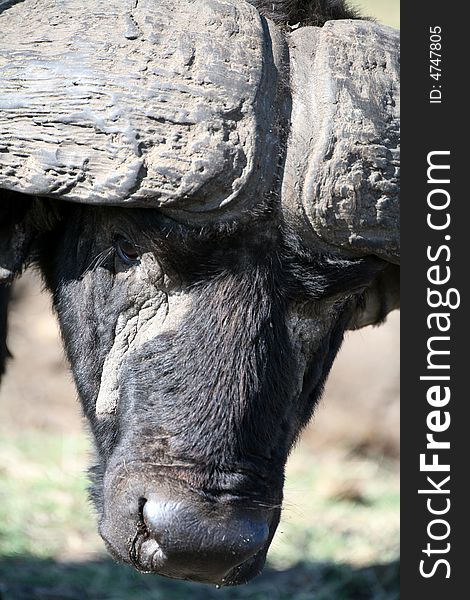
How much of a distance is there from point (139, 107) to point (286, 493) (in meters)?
3.90

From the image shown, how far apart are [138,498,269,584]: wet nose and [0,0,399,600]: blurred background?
122 centimetres

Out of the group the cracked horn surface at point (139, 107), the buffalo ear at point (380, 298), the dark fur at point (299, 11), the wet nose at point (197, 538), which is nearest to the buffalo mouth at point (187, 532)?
the wet nose at point (197, 538)

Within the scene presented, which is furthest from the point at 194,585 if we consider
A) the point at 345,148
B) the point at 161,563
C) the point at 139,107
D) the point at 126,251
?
the point at 139,107

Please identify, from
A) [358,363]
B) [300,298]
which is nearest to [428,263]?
[300,298]

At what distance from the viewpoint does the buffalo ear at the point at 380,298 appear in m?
4.35

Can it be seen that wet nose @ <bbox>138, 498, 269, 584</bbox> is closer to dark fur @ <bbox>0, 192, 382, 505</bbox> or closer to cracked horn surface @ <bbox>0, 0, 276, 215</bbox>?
dark fur @ <bbox>0, 192, 382, 505</bbox>

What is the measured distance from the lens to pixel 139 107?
10.0ft

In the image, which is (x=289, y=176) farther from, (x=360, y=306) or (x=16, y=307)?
(x=16, y=307)

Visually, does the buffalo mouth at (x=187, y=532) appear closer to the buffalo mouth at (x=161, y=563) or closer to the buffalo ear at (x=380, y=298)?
the buffalo mouth at (x=161, y=563)

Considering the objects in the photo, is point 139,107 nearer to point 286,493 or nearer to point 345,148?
point 345,148

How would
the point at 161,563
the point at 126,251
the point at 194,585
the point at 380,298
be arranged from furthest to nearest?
Answer: the point at 194,585
the point at 380,298
the point at 126,251
the point at 161,563

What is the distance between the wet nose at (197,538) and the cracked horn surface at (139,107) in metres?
0.91

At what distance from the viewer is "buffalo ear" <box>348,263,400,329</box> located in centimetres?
435

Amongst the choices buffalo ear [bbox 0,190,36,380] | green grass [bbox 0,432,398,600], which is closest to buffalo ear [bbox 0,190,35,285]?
buffalo ear [bbox 0,190,36,380]
